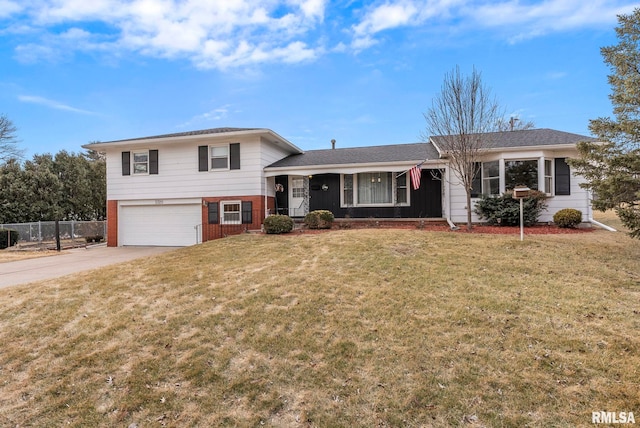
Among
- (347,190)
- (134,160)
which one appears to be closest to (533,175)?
(347,190)

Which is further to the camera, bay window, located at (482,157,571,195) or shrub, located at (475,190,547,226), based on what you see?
bay window, located at (482,157,571,195)

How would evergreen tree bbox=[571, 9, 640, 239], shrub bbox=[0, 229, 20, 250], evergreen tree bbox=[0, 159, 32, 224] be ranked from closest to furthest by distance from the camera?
evergreen tree bbox=[571, 9, 640, 239] < shrub bbox=[0, 229, 20, 250] < evergreen tree bbox=[0, 159, 32, 224]

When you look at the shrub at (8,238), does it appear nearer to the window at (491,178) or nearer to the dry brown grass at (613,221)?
the window at (491,178)

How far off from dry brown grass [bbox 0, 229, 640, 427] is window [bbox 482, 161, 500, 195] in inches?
252

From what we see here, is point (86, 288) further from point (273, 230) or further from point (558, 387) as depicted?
point (558, 387)

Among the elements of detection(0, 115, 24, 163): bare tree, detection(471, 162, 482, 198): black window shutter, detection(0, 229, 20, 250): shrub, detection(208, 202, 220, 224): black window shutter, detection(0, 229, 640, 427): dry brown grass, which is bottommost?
detection(0, 229, 640, 427): dry brown grass

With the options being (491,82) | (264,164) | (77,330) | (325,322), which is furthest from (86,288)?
(491,82)

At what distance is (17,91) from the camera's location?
21.0 metres

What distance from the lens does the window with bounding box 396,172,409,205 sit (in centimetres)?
1474

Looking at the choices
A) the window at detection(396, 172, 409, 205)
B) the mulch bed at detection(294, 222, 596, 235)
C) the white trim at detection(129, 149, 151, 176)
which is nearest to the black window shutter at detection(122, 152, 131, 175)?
the white trim at detection(129, 149, 151, 176)

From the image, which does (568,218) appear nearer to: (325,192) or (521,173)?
(521,173)

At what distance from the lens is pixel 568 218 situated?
39.4 ft

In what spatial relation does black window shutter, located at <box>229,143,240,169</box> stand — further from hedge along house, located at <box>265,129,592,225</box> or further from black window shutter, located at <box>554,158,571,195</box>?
black window shutter, located at <box>554,158,571,195</box>

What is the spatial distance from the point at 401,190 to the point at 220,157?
28.2ft
